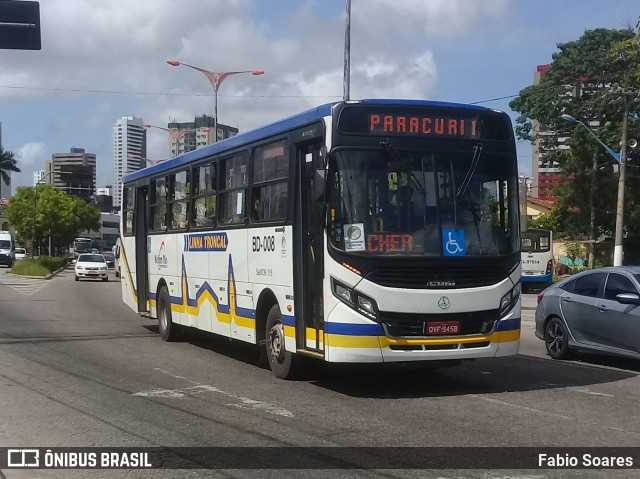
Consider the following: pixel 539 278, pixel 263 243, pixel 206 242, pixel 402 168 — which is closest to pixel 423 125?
pixel 402 168

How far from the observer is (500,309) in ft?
34.1

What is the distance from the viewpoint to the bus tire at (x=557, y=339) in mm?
13559

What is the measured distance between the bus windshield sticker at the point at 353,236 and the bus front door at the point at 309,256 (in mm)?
376

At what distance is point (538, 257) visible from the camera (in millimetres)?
37656

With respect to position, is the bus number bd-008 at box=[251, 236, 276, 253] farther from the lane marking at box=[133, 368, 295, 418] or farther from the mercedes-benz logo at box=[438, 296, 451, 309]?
the mercedes-benz logo at box=[438, 296, 451, 309]

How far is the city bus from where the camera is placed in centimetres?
991

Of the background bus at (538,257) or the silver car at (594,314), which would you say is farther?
the background bus at (538,257)

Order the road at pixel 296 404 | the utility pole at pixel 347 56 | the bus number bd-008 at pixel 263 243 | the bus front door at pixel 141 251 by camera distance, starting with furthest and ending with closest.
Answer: the utility pole at pixel 347 56 < the bus front door at pixel 141 251 < the bus number bd-008 at pixel 263 243 < the road at pixel 296 404

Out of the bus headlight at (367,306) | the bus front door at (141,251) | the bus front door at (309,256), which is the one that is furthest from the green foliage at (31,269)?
the bus headlight at (367,306)

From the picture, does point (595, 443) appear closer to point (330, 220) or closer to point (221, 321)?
point (330, 220)

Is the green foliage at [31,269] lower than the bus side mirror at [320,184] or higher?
lower

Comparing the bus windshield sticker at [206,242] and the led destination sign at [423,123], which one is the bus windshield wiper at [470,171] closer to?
the led destination sign at [423,123]

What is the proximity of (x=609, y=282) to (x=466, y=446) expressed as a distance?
607 centimetres

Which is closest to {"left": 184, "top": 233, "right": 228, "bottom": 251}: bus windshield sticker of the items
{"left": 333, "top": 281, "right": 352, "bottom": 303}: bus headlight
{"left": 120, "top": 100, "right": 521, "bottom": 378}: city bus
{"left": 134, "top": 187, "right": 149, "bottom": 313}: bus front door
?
{"left": 120, "top": 100, "right": 521, "bottom": 378}: city bus
